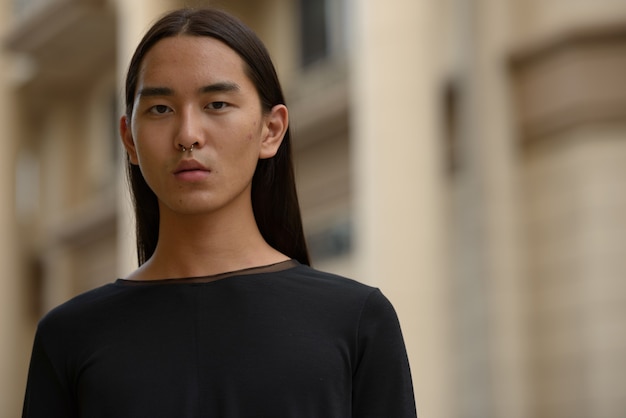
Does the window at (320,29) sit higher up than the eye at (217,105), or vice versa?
the window at (320,29)

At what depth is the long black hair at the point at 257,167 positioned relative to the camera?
2.11m

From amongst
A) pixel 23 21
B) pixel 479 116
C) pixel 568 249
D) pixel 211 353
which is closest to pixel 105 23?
pixel 23 21

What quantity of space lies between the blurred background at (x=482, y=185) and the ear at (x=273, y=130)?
22.7 ft

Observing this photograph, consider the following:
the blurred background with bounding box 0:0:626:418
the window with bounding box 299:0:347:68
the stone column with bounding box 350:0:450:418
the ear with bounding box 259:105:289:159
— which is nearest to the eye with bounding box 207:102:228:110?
the ear with bounding box 259:105:289:159

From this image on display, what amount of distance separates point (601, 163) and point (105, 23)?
28.1 feet

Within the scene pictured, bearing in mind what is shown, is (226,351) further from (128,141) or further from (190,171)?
(128,141)

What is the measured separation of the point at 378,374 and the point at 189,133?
0.49 meters

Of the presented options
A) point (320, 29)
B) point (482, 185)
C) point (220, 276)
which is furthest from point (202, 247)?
point (320, 29)

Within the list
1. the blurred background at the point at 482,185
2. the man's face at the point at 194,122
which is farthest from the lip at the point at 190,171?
the blurred background at the point at 482,185

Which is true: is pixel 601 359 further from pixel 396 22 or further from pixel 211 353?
pixel 211 353

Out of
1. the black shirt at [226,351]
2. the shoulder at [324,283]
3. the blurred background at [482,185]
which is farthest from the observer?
the blurred background at [482,185]

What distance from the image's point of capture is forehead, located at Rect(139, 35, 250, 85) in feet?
6.78

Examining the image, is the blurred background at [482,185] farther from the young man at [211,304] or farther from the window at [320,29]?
the young man at [211,304]

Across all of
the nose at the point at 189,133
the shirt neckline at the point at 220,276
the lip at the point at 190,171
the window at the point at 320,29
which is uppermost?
the window at the point at 320,29
